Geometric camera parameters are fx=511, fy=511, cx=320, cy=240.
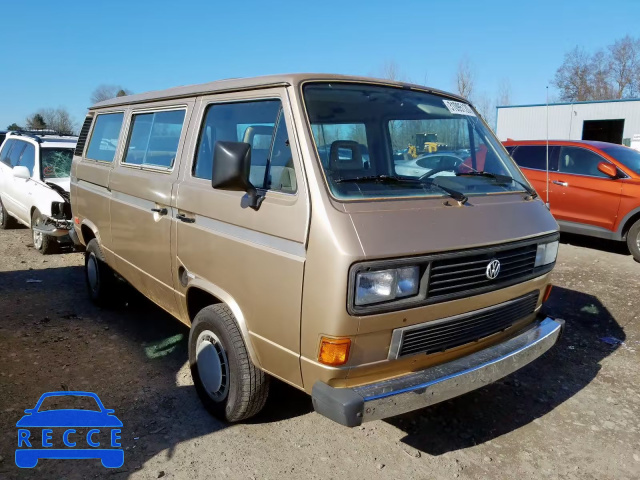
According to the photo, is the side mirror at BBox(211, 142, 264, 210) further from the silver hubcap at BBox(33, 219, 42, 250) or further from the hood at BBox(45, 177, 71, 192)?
the silver hubcap at BBox(33, 219, 42, 250)

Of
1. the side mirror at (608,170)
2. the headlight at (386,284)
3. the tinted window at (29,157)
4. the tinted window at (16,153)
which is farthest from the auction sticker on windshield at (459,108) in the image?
the tinted window at (16,153)

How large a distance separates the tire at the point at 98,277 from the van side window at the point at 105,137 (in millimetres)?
921

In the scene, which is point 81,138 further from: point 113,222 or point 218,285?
point 218,285

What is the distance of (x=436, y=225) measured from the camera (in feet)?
8.98

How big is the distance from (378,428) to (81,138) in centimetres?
469

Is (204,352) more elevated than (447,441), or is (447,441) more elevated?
(204,352)

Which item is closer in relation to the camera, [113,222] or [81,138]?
[113,222]

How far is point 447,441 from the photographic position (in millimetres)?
3262

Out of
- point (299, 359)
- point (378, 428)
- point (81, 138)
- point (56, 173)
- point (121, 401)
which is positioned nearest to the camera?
point (299, 359)

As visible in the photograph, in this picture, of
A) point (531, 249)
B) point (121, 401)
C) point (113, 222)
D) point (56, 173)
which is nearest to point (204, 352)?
point (121, 401)

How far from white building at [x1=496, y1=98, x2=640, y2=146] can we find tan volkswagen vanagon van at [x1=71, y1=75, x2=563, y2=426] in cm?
2369

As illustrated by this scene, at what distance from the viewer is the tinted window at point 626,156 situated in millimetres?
8320

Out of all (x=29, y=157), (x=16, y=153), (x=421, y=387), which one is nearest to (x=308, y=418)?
Result: (x=421, y=387)

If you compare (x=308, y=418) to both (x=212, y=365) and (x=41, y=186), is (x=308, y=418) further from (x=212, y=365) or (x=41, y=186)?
(x=41, y=186)
